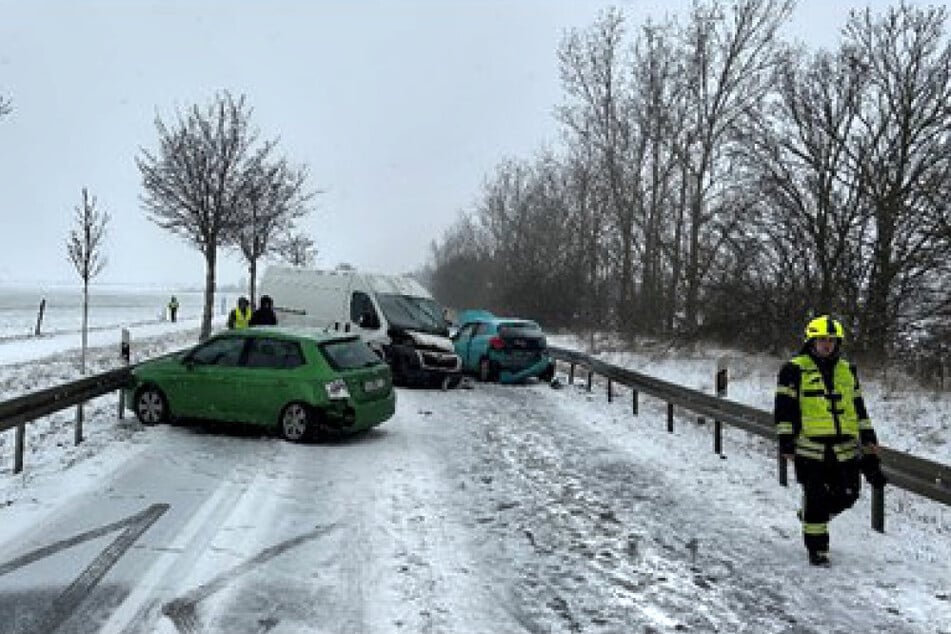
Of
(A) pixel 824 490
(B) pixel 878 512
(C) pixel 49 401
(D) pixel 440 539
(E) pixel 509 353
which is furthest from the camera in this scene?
(E) pixel 509 353

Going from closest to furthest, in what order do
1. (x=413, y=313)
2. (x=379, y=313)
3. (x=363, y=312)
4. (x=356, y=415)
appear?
(x=356, y=415) < (x=379, y=313) < (x=363, y=312) < (x=413, y=313)

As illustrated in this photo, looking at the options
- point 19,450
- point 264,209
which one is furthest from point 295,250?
point 19,450

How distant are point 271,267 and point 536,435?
470 inches

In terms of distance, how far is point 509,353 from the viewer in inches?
788

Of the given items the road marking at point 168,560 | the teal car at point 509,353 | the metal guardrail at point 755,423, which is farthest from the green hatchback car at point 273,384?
the teal car at point 509,353

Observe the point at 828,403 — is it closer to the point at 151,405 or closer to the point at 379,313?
the point at 151,405

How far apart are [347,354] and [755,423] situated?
540 centimetres

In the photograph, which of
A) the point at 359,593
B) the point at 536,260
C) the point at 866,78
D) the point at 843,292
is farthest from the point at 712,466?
the point at 536,260

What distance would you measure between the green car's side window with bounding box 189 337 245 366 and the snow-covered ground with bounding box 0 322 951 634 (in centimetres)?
98

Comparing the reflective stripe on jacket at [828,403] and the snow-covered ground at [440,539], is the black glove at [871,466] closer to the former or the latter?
the reflective stripe on jacket at [828,403]

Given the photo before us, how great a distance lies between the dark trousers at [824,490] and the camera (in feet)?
20.9

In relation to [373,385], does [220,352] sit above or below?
above

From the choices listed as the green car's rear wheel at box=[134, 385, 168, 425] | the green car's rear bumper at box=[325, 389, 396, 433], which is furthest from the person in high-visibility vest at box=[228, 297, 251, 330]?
the green car's rear bumper at box=[325, 389, 396, 433]

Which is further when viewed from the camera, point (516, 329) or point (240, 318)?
point (516, 329)
